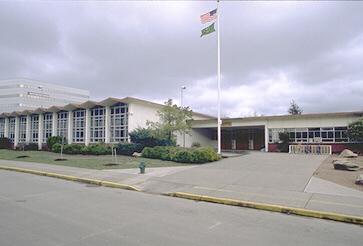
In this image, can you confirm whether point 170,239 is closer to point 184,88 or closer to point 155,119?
point 155,119

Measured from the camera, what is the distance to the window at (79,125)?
3562cm

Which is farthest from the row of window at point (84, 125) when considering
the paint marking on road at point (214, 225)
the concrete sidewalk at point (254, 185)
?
the paint marking on road at point (214, 225)

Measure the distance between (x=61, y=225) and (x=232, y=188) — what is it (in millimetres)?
7002

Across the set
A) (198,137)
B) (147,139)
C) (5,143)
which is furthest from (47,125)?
(198,137)

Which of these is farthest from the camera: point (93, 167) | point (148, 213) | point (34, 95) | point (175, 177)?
point (34, 95)

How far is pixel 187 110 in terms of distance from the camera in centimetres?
2814

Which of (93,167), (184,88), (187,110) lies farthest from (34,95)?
(93,167)

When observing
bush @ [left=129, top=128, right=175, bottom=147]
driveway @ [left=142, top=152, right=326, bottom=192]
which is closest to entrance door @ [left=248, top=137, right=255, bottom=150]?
bush @ [left=129, top=128, right=175, bottom=147]

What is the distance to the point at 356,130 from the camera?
26453mm

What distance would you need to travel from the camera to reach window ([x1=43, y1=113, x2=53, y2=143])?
40125 millimetres

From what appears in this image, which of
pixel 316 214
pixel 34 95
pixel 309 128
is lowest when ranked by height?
pixel 316 214

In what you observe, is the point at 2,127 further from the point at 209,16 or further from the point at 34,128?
the point at 209,16

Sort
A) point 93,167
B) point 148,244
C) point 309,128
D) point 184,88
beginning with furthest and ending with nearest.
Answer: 1. point 184,88
2. point 309,128
3. point 93,167
4. point 148,244

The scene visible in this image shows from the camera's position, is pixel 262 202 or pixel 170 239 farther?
pixel 262 202
